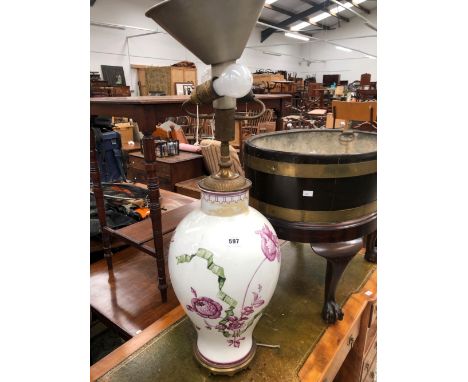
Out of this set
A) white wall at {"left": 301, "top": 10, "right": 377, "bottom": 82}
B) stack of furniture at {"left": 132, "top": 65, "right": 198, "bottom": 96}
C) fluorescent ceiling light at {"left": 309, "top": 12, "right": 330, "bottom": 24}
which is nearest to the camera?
stack of furniture at {"left": 132, "top": 65, "right": 198, "bottom": 96}

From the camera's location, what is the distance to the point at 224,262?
65cm

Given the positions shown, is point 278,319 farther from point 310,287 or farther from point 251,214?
point 251,214

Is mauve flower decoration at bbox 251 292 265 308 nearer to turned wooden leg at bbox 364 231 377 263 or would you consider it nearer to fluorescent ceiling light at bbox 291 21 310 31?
turned wooden leg at bbox 364 231 377 263

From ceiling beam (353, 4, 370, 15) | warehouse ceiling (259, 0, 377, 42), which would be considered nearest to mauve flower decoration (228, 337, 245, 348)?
warehouse ceiling (259, 0, 377, 42)

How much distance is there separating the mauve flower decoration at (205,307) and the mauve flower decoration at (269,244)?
0.15m

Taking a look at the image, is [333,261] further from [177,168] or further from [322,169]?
[177,168]

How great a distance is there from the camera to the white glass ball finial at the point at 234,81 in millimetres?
630

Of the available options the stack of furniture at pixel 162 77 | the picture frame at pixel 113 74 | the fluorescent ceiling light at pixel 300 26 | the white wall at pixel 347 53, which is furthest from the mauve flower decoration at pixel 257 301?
the white wall at pixel 347 53

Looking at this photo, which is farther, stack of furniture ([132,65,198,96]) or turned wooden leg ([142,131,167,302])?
stack of furniture ([132,65,198,96])

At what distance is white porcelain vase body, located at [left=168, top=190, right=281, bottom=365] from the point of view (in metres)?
0.65

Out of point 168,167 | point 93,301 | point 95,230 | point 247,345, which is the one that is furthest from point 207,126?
point 247,345

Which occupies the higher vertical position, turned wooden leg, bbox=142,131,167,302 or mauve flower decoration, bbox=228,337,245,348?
turned wooden leg, bbox=142,131,167,302

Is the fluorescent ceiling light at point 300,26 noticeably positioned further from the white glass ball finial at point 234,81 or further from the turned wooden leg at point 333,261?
the white glass ball finial at point 234,81

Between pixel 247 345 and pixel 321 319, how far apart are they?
0.98ft
